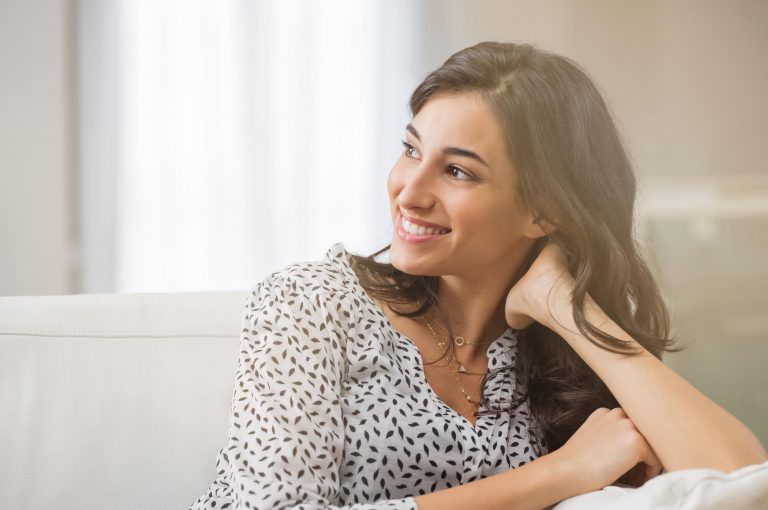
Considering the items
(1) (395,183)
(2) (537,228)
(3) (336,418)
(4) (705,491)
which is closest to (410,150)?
(1) (395,183)

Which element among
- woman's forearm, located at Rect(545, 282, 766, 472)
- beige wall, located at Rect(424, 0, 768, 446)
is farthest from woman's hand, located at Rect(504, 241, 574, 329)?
beige wall, located at Rect(424, 0, 768, 446)

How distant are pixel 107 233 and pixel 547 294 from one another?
172cm

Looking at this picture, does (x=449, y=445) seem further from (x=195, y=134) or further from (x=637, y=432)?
(x=195, y=134)

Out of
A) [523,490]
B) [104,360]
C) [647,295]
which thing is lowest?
[523,490]

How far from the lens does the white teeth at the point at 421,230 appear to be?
1.33m

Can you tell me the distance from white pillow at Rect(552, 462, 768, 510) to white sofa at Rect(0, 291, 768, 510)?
2.52ft

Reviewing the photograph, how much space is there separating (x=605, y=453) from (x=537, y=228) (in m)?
0.42

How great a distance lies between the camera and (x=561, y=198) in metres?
1.37

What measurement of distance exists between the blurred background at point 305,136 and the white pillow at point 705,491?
5.59ft

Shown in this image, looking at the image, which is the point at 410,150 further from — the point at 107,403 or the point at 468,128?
the point at 107,403

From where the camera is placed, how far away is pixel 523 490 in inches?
43.2

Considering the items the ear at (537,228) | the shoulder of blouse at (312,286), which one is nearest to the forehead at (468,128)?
the ear at (537,228)

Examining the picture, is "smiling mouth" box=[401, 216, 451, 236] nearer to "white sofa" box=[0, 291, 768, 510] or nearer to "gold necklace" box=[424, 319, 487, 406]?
"gold necklace" box=[424, 319, 487, 406]

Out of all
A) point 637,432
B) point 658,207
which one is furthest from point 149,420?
point 658,207
